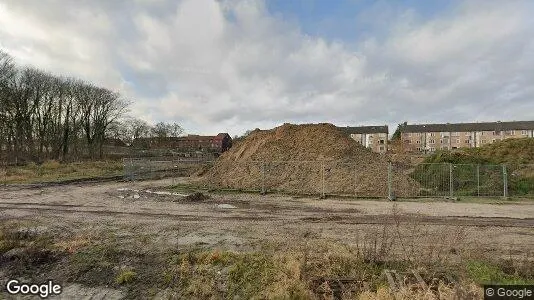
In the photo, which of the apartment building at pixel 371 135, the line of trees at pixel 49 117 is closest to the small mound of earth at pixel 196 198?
the line of trees at pixel 49 117

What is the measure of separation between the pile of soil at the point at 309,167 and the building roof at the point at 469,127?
104m

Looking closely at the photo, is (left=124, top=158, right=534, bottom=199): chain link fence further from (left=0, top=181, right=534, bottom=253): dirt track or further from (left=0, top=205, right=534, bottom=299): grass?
(left=0, top=205, right=534, bottom=299): grass

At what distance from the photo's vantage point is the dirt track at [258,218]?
1034 centimetres

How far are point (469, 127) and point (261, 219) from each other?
122 metres

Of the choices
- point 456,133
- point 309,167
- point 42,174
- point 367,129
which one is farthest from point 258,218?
point 456,133

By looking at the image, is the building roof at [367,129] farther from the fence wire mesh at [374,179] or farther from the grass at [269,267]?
the grass at [269,267]

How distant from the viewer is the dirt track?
407 inches

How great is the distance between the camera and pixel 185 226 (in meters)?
11.9

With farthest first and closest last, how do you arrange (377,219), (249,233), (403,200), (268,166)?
1. (268,166)
2. (403,200)
3. (377,219)
4. (249,233)

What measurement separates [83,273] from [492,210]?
1576 cm

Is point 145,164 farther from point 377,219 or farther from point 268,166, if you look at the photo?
point 377,219

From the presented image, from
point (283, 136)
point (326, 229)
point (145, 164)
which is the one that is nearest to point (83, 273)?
point (326, 229)

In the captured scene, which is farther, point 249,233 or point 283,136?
point 283,136

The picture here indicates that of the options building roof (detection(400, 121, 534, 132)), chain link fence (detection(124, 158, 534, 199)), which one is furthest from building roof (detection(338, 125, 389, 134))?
chain link fence (detection(124, 158, 534, 199))
